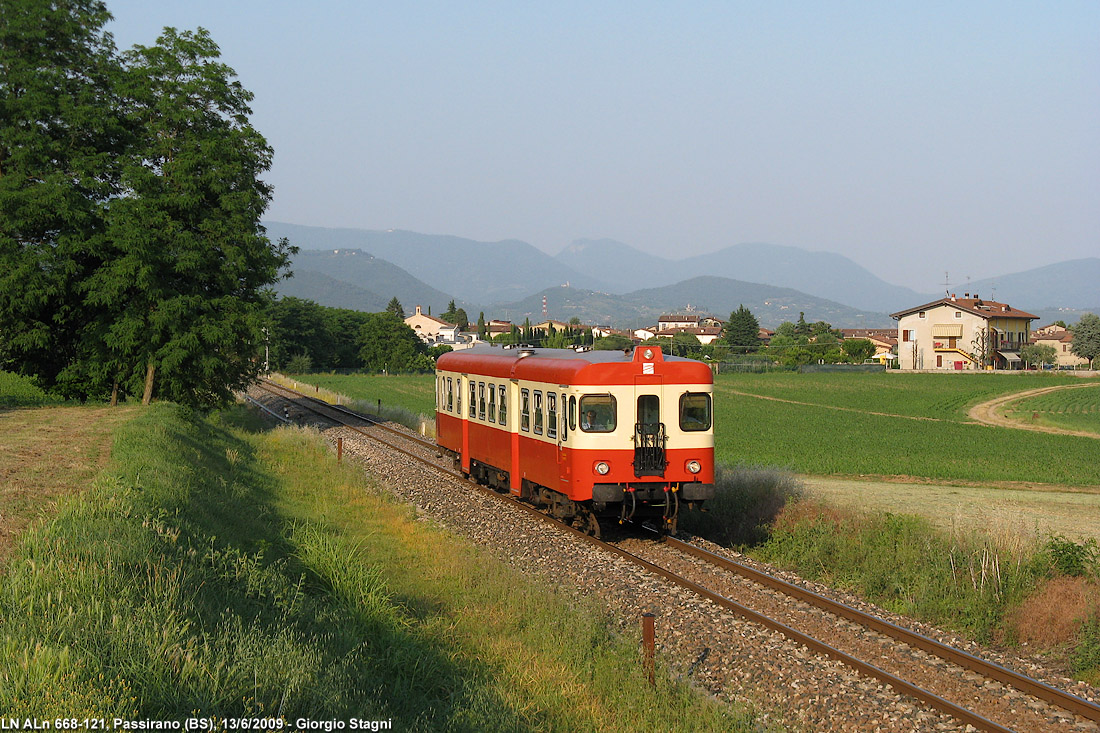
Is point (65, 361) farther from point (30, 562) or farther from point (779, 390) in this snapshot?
point (779, 390)

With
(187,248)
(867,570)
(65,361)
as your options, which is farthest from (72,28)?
(867,570)

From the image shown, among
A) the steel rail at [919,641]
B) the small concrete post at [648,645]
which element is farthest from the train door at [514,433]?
the small concrete post at [648,645]

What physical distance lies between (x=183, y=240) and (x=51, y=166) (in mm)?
4137

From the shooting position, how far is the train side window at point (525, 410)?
16312 millimetres

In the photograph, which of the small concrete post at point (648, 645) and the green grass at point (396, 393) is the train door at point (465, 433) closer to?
the small concrete post at point (648, 645)

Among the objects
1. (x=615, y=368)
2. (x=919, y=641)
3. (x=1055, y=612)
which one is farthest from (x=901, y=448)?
(x=919, y=641)

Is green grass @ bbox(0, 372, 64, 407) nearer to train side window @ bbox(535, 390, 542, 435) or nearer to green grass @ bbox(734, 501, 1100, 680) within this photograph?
train side window @ bbox(535, 390, 542, 435)

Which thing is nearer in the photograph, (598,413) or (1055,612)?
(1055,612)

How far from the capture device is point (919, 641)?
9742 mm

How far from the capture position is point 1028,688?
8500 mm

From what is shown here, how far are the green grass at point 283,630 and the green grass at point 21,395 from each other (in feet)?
57.2

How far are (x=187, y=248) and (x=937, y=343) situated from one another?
9716 centimetres

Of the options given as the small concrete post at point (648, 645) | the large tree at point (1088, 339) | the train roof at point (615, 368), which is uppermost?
the large tree at point (1088, 339)

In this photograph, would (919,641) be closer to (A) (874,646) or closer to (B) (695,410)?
(A) (874,646)
